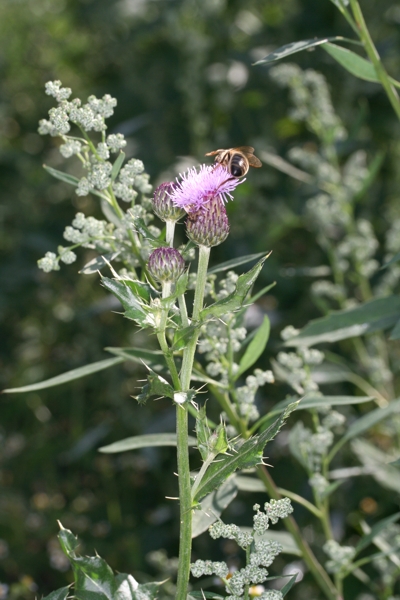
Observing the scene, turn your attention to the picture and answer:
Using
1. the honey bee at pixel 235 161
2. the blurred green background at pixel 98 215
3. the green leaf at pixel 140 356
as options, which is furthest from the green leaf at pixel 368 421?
the blurred green background at pixel 98 215

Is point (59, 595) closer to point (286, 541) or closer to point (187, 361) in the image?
point (187, 361)

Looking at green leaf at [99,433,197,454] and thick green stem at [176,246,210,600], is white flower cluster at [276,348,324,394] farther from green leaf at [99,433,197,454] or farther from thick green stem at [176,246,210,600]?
thick green stem at [176,246,210,600]

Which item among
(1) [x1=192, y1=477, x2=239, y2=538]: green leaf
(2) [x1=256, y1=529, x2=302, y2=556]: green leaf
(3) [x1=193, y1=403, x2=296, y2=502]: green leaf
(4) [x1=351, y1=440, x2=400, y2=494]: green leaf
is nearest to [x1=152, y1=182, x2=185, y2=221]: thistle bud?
(3) [x1=193, y1=403, x2=296, y2=502]: green leaf

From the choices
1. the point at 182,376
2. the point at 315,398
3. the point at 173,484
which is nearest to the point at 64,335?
the point at 173,484

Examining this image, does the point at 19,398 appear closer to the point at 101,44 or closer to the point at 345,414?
the point at 345,414

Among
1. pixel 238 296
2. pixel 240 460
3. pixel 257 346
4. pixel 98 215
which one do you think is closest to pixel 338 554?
pixel 257 346
